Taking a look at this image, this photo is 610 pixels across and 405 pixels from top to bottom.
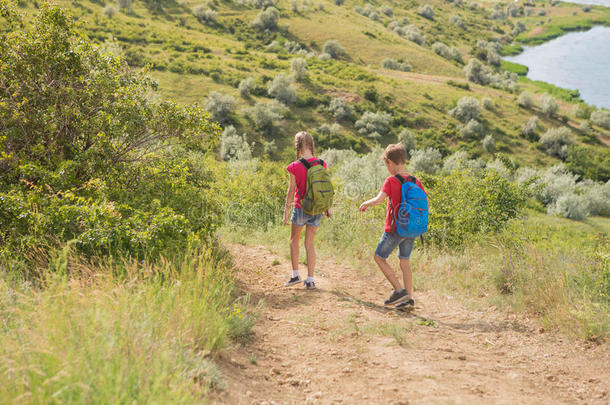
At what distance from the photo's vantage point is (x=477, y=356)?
11.6 ft

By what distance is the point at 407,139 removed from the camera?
45.9m

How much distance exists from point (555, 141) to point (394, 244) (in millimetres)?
53408

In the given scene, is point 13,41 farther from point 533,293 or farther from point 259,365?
point 533,293

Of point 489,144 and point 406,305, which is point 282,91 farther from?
point 406,305

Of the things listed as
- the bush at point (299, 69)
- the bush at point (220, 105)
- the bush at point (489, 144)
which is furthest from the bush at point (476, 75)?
the bush at point (220, 105)

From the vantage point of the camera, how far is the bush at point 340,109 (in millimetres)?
48781

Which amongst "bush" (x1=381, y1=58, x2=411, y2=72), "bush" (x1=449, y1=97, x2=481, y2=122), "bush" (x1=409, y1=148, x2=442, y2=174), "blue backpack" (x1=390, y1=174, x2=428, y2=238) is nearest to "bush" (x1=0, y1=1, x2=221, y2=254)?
"blue backpack" (x1=390, y1=174, x2=428, y2=238)

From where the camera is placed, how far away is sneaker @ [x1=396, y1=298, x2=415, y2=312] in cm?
456

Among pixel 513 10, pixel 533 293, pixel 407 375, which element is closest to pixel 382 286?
pixel 533 293

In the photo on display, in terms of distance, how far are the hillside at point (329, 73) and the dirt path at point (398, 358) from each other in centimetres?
2237

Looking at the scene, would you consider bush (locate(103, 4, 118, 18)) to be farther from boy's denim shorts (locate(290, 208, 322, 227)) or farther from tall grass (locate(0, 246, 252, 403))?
tall grass (locate(0, 246, 252, 403))

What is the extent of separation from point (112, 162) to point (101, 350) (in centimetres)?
386

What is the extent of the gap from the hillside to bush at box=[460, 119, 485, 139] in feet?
0.62

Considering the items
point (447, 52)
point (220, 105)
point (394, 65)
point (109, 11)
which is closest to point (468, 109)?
point (394, 65)
